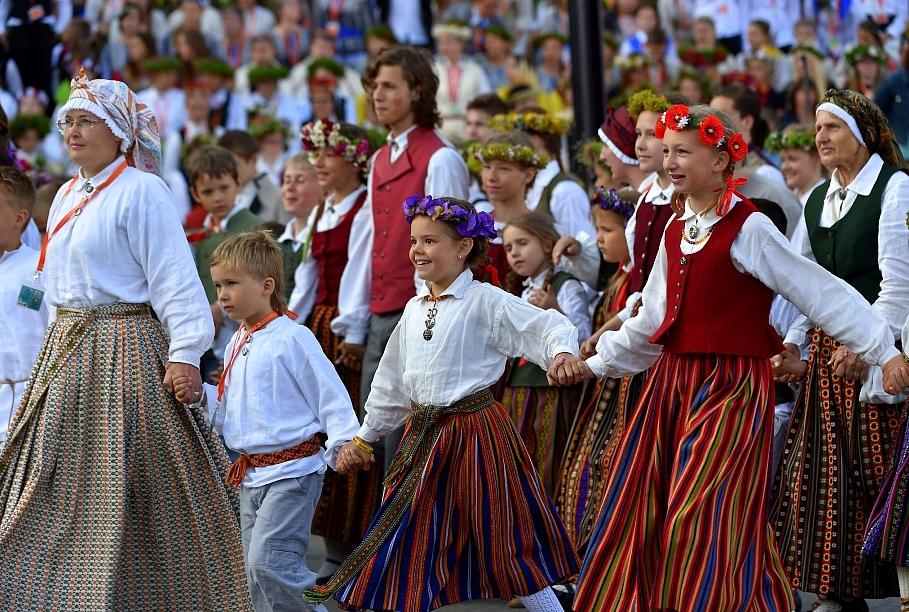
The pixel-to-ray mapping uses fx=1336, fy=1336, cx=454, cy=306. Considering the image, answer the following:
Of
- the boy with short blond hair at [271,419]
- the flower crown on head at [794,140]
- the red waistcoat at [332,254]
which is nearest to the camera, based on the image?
the boy with short blond hair at [271,419]

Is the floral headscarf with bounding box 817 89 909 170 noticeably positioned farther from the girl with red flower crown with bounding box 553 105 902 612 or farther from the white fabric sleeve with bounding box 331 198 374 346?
the white fabric sleeve with bounding box 331 198 374 346

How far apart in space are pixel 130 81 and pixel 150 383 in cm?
868

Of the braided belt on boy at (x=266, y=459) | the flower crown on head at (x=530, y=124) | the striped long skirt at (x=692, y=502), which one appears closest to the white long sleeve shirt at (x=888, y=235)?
the striped long skirt at (x=692, y=502)

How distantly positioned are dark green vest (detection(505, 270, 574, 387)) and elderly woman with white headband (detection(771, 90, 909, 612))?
1.21 m

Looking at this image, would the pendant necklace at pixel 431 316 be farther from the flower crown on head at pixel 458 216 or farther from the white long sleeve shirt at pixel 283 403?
the white long sleeve shirt at pixel 283 403

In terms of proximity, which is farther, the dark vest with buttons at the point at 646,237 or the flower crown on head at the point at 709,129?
the dark vest with buttons at the point at 646,237

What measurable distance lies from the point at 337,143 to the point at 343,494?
5.70 feet

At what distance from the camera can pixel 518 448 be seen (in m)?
4.74

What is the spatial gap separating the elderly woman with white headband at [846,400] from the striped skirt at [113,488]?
216 centimetres

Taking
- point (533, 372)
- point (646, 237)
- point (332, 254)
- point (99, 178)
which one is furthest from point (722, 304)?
point (332, 254)

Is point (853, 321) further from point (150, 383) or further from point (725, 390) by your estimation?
point (150, 383)

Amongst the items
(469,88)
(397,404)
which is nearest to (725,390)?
(397,404)

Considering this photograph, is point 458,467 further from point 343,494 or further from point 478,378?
point 343,494

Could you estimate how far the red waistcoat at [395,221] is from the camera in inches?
243
